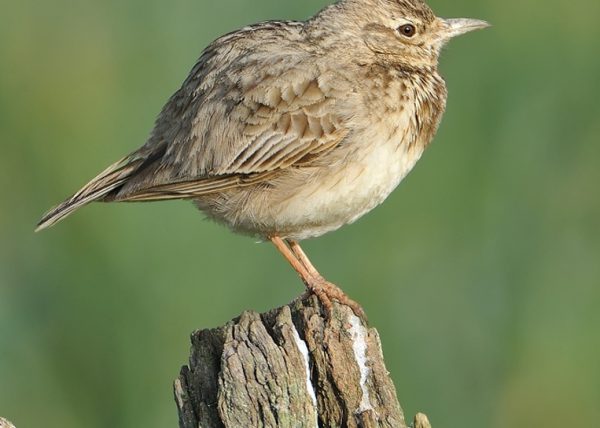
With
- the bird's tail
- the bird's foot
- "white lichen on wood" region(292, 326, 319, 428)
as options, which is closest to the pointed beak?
the bird's foot

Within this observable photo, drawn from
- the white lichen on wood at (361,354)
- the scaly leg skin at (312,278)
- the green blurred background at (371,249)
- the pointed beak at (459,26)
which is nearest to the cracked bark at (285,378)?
the white lichen on wood at (361,354)

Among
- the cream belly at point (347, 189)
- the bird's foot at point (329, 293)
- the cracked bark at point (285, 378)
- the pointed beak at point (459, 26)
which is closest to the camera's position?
the cracked bark at point (285, 378)

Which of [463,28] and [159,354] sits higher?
[463,28]

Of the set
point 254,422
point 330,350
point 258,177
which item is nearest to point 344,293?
point 258,177

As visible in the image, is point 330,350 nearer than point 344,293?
Yes

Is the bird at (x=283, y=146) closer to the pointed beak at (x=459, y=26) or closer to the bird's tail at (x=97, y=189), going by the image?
the bird's tail at (x=97, y=189)

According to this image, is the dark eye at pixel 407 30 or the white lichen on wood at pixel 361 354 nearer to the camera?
the white lichen on wood at pixel 361 354

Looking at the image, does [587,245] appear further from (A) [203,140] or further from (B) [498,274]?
(A) [203,140]
